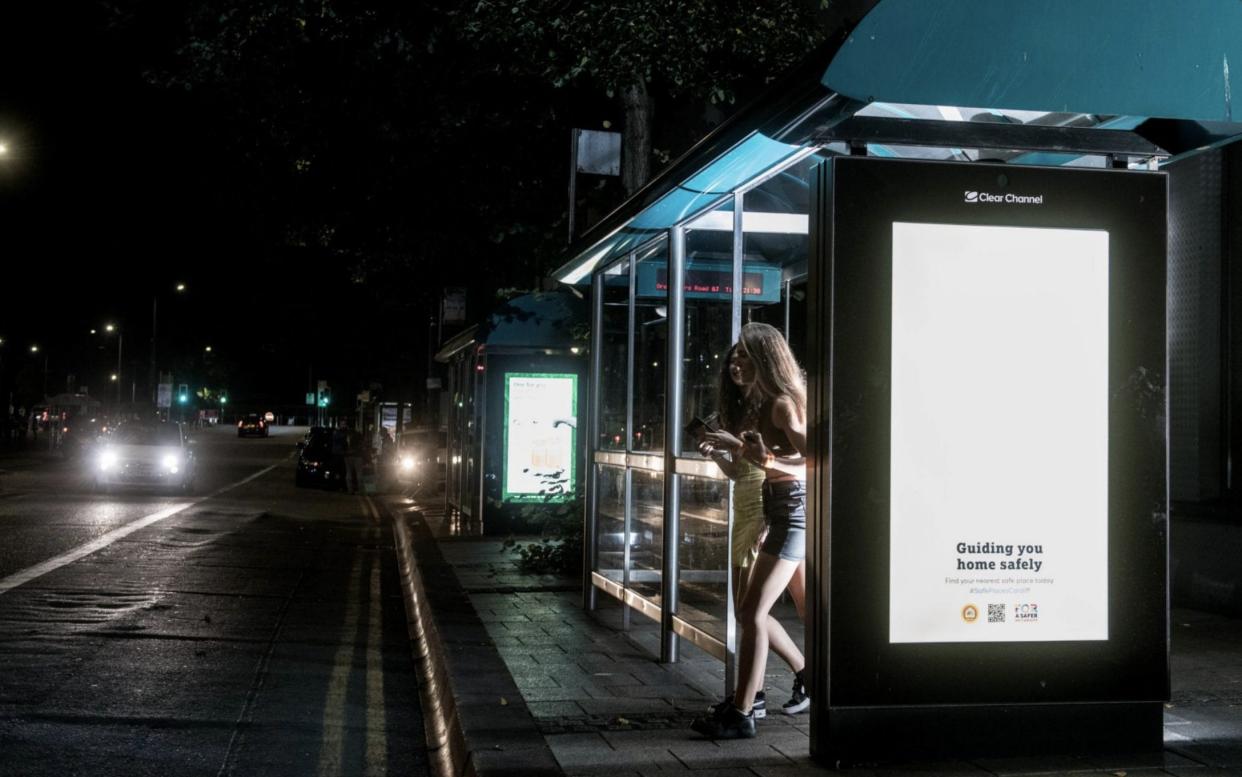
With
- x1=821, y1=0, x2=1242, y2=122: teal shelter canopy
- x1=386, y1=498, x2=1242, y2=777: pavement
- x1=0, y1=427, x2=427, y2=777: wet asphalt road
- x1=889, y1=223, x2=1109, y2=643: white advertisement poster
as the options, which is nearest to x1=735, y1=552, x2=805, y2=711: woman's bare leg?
x1=386, y1=498, x2=1242, y2=777: pavement

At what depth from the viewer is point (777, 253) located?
7941 millimetres

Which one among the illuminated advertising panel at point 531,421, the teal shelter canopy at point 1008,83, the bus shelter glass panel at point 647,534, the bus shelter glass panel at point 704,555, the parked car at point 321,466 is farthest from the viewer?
the parked car at point 321,466

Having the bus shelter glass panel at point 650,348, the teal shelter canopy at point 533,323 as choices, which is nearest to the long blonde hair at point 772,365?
the bus shelter glass panel at point 650,348

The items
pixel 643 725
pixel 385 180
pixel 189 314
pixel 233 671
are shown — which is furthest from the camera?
pixel 189 314

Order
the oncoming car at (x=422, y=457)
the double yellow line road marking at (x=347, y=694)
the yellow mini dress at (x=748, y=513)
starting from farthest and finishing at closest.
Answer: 1. the oncoming car at (x=422, y=457)
2. the yellow mini dress at (x=748, y=513)
3. the double yellow line road marking at (x=347, y=694)

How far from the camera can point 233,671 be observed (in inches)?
327

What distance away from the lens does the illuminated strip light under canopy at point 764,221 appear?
24.6ft

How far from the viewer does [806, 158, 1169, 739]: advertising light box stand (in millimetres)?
5340

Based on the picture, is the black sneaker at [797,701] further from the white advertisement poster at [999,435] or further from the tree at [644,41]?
the tree at [644,41]

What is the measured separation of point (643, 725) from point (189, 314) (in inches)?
3167

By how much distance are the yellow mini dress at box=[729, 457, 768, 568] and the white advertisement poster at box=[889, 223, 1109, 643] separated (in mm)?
1228

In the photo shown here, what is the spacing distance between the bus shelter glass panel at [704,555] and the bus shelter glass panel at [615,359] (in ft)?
5.50

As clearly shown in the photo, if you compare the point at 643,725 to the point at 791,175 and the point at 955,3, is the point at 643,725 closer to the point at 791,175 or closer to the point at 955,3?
the point at 791,175

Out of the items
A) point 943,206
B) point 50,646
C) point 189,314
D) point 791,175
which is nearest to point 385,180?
point 50,646
